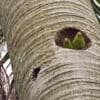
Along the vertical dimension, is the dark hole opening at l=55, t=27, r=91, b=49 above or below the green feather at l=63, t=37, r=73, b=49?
above

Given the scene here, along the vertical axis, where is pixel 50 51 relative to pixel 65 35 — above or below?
below

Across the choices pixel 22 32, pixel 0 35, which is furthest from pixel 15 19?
pixel 0 35

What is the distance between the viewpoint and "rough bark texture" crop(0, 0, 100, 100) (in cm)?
137

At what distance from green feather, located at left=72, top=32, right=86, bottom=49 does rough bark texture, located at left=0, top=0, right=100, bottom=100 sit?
4cm

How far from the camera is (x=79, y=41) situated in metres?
1.51

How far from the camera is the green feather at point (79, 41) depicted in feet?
4.95

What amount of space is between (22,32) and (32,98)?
0.91 feet

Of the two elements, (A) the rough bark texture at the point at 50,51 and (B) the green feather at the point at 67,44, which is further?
(B) the green feather at the point at 67,44

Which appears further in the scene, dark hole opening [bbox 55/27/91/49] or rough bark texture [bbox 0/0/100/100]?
dark hole opening [bbox 55/27/91/49]

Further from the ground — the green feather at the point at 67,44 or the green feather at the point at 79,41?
the green feather at the point at 79,41

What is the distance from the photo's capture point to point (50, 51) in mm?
1486

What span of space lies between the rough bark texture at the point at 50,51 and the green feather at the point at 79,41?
0.13 feet

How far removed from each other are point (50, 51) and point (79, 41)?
0.36 ft

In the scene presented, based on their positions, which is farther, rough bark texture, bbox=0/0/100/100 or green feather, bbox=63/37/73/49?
green feather, bbox=63/37/73/49
